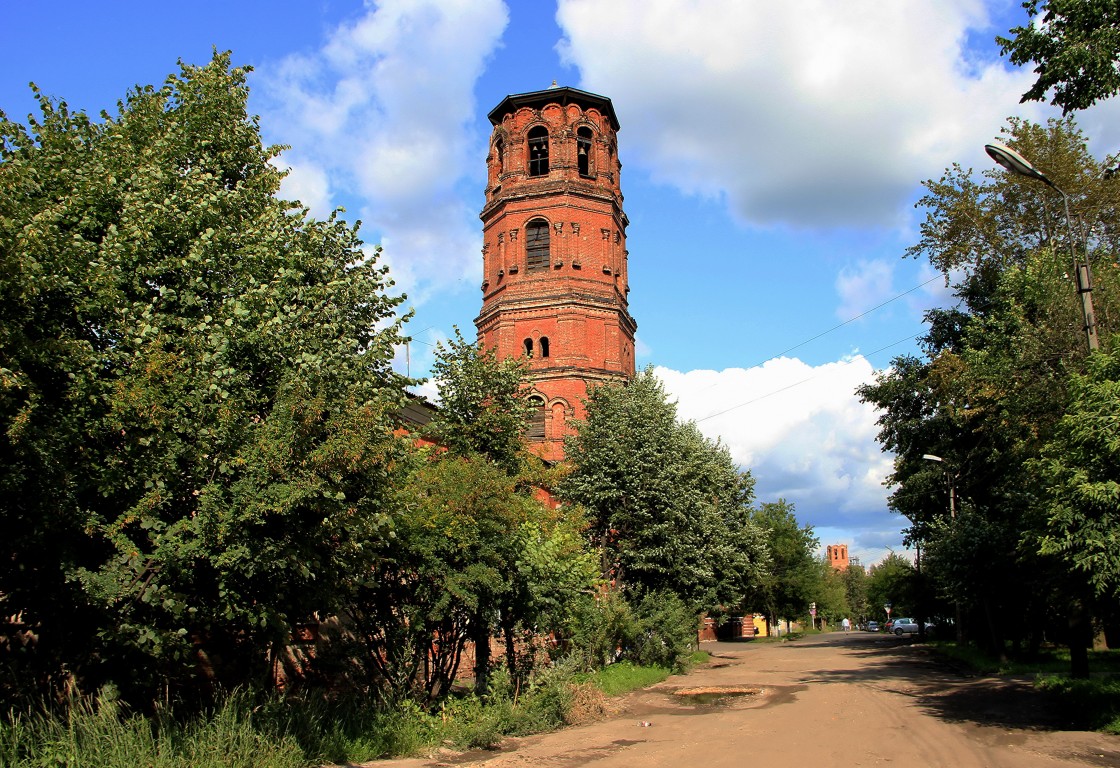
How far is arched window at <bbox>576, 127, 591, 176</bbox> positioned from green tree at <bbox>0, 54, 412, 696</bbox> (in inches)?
1216

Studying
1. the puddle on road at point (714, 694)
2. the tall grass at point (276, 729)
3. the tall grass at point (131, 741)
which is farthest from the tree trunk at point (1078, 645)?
the tall grass at point (131, 741)

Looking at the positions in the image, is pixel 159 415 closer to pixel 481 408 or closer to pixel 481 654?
pixel 481 654

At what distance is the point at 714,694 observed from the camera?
71.3ft

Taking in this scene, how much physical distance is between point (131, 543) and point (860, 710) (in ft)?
47.7

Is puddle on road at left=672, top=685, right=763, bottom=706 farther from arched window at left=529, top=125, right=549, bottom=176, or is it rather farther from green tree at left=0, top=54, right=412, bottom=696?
arched window at left=529, top=125, right=549, bottom=176

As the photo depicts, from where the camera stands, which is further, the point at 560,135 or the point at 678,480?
the point at 560,135

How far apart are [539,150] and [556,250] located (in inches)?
235

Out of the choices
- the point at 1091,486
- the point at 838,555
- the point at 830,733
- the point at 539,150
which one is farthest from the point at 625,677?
the point at 838,555

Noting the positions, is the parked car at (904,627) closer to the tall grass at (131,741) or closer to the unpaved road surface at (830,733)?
the unpaved road surface at (830,733)

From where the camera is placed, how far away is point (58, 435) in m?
8.00

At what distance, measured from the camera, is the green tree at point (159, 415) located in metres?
8.28

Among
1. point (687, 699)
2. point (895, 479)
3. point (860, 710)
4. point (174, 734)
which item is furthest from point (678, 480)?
point (174, 734)

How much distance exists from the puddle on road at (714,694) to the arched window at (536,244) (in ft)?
73.7

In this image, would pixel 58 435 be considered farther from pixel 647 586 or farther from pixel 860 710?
pixel 647 586
